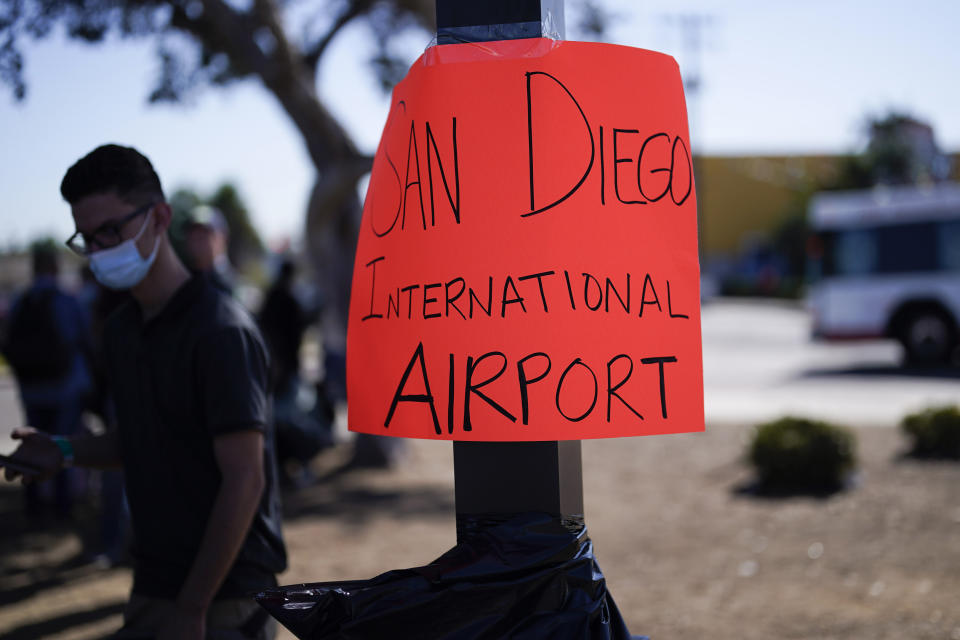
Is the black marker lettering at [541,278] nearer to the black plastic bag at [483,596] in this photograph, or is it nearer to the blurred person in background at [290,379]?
the black plastic bag at [483,596]

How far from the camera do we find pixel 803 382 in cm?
1492

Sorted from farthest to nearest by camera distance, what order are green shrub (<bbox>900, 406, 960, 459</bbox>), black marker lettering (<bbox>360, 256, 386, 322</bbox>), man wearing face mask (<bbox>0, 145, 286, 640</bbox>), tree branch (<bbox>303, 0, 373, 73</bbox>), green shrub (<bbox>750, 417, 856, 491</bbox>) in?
tree branch (<bbox>303, 0, 373, 73</bbox>), green shrub (<bbox>900, 406, 960, 459</bbox>), green shrub (<bbox>750, 417, 856, 491</bbox>), man wearing face mask (<bbox>0, 145, 286, 640</bbox>), black marker lettering (<bbox>360, 256, 386, 322</bbox>)

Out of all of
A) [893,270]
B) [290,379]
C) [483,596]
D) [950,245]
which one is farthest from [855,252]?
[483,596]

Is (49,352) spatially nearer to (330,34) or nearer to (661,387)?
(330,34)

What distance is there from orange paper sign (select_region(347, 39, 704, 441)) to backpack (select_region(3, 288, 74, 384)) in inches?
228

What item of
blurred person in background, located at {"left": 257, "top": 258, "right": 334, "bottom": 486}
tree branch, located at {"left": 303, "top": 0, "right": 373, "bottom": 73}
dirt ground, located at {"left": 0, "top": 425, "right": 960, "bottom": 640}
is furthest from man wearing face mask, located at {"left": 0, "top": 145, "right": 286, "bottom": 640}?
tree branch, located at {"left": 303, "top": 0, "right": 373, "bottom": 73}

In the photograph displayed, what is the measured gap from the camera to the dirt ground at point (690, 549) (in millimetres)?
4469

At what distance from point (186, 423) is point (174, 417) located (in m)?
0.04

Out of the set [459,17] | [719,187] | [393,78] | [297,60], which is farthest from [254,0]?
[719,187]

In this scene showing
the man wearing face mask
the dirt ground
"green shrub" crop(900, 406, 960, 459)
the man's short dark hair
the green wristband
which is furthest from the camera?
"green shrub" crop(900, 406, 960, 459)

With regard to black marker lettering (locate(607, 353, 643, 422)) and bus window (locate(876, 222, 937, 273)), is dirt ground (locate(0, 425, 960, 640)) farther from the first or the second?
bus window (locate(876, 222, 937, 273))

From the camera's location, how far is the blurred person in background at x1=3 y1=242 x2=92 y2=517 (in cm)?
652

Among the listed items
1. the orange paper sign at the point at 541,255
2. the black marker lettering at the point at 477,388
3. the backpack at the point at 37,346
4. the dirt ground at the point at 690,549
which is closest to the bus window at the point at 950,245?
the dirt ground at the point at 690,549

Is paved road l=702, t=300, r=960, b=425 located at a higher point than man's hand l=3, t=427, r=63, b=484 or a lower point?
lower
